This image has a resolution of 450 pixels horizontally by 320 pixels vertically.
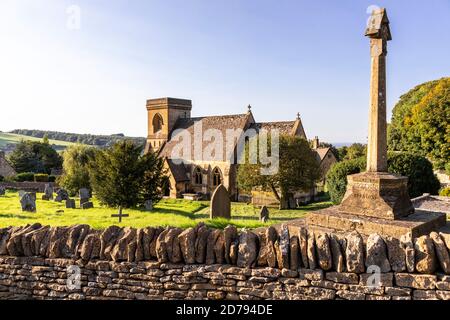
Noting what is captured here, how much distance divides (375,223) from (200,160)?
102 ft

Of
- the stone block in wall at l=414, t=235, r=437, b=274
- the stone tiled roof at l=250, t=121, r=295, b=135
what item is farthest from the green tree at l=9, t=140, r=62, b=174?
the stone block in wall at l=414, t=235, r=437, b=274

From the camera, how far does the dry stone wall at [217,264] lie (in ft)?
13.4

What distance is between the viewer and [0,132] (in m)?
132

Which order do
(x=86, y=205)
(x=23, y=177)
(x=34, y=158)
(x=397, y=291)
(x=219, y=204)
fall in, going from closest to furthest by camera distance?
(x=397, y=291), (x=219, y=204), (x=86, y=205), (x=23, y=177), (x=34, y=158)

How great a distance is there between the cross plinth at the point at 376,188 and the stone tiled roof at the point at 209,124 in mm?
27878

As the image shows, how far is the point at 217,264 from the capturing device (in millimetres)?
4660

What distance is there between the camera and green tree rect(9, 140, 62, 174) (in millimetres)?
57656

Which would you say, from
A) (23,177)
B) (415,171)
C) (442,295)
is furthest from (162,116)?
(442,295)

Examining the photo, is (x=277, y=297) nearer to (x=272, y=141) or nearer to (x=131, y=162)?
(x=131, y=162)

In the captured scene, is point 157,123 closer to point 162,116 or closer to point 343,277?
point 162,116

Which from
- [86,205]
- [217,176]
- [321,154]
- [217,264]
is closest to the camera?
[217,264]

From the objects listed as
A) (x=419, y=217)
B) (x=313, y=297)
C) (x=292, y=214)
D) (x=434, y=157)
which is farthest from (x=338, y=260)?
(x=434, y=157)

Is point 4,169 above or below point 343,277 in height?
above

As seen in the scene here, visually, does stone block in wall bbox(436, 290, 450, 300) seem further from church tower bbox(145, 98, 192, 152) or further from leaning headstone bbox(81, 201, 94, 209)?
church tower bbox(145, 98, 192, 152)
